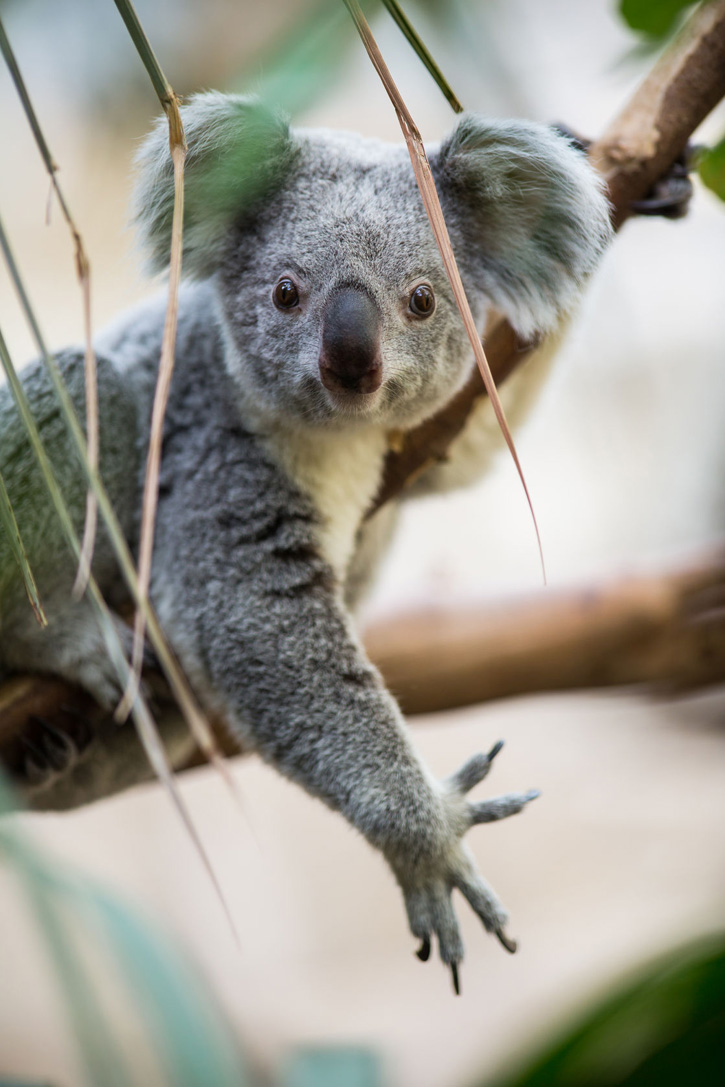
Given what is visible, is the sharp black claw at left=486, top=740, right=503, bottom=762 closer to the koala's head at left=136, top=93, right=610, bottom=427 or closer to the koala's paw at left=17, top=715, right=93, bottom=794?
the koala's head at left=136, top=93, right=610, bottom=427

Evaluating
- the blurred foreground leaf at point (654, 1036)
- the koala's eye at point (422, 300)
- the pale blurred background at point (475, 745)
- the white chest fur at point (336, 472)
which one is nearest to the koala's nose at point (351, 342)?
the koala's eye at point (422, 300)

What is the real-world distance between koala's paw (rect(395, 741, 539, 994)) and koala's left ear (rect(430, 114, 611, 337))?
3.55 ft

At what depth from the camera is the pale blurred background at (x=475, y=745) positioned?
4199 millimetres

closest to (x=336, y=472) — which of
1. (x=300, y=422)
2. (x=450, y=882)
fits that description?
(x=300, y=422)

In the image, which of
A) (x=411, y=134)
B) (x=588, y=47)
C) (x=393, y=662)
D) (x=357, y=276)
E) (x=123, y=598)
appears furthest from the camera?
(x=588, y=47)

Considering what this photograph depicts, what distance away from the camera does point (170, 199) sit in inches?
80.0

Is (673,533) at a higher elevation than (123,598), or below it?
below

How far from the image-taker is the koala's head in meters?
1.83

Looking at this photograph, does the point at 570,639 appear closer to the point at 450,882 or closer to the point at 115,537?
the point at 450,882

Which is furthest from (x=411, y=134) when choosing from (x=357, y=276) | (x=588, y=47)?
(x=588, y=47)

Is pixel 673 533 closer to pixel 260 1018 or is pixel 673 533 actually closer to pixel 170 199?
pixel 260 1018

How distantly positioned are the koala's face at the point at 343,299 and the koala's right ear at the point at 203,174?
60 millimetres

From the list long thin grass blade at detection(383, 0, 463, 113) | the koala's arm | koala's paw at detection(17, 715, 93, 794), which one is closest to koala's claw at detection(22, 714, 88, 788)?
koala's paw at detection(17, 715, 93, 794)

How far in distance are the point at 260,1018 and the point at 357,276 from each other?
4.03 metres
